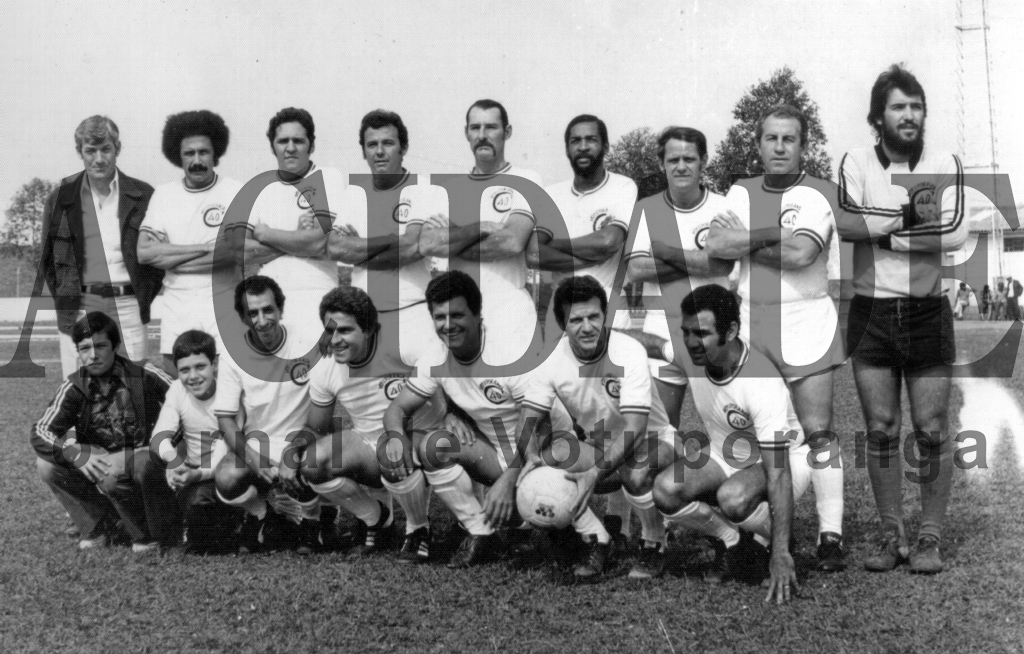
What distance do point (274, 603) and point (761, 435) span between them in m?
2.35

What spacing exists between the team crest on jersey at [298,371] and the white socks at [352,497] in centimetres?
56

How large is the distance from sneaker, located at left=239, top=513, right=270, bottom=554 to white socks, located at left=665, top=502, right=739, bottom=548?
224cm

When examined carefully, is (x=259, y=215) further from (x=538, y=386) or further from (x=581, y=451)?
(x=581, y=451)

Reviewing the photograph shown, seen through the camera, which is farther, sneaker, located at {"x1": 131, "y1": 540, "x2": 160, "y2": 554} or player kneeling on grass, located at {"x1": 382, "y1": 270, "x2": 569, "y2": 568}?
sneaker, located at {"x1": 131, "y1": 540, "x2": 160, "y2": 554}

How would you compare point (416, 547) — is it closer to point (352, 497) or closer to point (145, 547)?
point (352, 497)

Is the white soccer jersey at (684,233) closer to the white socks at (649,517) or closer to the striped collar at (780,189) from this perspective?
the striped collar at (780,189)

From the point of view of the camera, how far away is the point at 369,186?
4.85m

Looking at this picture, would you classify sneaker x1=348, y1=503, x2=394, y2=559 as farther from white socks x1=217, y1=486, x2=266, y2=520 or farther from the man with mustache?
the man with mustache

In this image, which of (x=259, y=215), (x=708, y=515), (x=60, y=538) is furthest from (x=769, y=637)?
(x=60, y=538)

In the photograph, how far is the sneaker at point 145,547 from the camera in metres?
4.85

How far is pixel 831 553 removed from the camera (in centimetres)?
427

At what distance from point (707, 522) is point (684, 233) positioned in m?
→ 1.42

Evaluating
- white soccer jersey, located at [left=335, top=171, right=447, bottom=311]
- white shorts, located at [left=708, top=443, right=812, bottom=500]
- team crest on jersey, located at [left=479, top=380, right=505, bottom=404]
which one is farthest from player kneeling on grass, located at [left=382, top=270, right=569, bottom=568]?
white shorts, located at [left=708, top=443, right=812, bottom=500]

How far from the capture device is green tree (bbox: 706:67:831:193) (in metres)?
4.66
